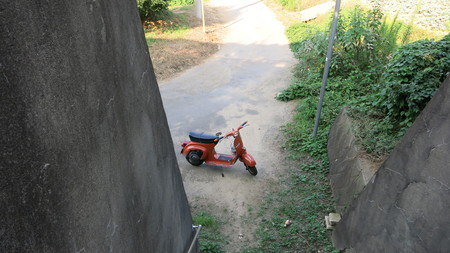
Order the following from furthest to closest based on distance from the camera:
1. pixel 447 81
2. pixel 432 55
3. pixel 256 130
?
pixel 256 130 < pixel 432 55 < pixel 447 81

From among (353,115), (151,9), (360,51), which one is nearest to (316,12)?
(360,51)

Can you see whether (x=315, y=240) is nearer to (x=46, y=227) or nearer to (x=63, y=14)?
(x=46, y=227)

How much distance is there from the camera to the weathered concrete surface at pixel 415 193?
2801 mm

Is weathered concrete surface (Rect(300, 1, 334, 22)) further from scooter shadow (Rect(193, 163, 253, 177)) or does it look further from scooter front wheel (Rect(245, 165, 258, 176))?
scooter front wheel (Rect(245, 165, 258, 176))

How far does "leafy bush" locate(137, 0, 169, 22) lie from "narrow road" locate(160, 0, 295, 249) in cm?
304

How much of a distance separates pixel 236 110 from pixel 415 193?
5556 millimetres

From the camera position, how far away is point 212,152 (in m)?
6.14

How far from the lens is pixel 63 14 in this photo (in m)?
1.51

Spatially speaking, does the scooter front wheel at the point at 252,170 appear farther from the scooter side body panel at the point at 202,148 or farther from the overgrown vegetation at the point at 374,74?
the overgrown vegetation at the point at 374,74

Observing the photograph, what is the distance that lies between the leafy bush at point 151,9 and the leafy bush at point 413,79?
1081 cm

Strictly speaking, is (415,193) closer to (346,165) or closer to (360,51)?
(346,165)

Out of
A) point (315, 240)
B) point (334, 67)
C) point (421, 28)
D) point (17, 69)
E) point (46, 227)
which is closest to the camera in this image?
point (17, 69)

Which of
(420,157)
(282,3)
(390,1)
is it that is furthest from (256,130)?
(282,3)

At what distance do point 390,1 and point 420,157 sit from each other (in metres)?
→ 11.8
